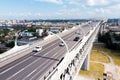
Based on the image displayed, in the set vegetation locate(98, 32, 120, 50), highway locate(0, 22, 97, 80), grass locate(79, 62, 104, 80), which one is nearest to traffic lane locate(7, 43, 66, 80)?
highway locate(0, 22, 97, 80)

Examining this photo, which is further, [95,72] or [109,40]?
[109,40]

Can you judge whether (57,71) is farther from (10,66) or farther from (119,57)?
(119,57)

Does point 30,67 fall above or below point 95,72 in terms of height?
above

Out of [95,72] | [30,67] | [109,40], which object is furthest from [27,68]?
[109,40]

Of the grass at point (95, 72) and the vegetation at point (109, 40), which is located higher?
the vegetation at point (109, 40)

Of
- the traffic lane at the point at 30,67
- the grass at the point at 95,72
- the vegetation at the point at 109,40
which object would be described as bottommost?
the grass at the point at 95,72

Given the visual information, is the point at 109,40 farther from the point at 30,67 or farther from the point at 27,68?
the point at 27,68

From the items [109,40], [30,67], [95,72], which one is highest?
[30,67]

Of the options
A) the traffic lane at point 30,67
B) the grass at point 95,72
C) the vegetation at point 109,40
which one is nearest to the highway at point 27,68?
the traffic lane at point 30,67

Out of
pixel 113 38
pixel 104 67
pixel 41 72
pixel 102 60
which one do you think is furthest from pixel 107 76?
pixel 113 38

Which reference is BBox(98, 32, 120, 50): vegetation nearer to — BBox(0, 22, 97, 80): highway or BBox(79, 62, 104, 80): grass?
BBox(79, 62, 104, 80): grass

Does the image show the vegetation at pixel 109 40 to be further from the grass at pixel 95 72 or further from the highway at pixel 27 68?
the highway at pixel 27 68
